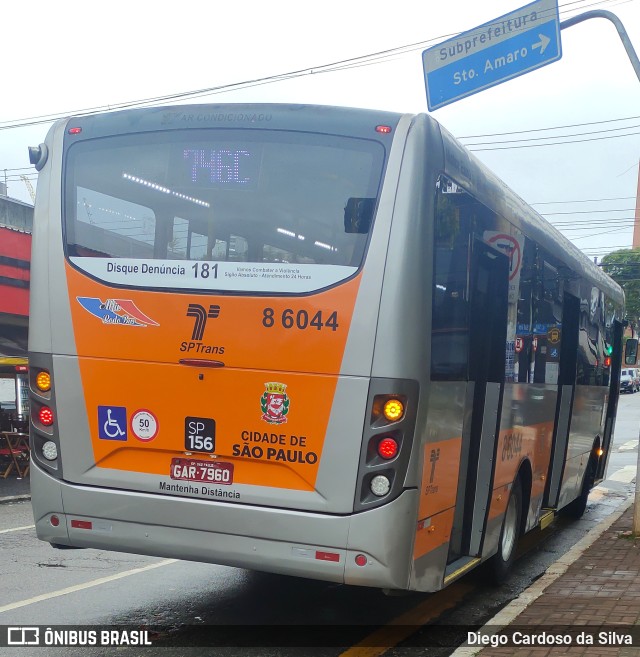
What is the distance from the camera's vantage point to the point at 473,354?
22.1 ft

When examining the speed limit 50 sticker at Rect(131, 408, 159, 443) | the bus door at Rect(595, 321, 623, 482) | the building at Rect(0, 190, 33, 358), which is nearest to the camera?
the speed limit 50 sticker at Rect(131, 408, 159, 443)

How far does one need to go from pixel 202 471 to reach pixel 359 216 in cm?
191

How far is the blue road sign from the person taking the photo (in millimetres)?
9305

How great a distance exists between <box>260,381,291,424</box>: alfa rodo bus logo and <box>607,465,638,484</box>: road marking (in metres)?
13.7

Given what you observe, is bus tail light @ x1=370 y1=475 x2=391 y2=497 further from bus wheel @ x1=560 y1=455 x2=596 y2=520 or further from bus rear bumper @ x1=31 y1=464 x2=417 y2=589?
bus wheel @ x1=560 y1=455 x2=596 y2=520

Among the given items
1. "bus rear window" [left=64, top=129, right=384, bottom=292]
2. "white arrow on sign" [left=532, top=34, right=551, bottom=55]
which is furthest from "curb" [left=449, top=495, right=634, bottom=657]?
"white arrow on sign" [left=532, top=34, right=551, bottom=55]

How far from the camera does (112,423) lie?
6105 millimetres

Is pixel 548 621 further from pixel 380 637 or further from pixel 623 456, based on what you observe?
pixel 623 456

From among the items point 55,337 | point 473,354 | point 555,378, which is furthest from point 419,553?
point 555,378

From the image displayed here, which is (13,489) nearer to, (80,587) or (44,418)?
(80,587)

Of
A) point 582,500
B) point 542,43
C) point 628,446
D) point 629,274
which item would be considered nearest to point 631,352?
point 582,500

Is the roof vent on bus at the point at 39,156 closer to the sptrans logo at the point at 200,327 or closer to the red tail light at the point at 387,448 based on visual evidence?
the sptrans logo at the point at 200,327

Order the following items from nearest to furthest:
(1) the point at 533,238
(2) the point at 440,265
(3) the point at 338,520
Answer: (3) the point at 338,520 → (2) the point at 440,265 → (1) the point at 533,238

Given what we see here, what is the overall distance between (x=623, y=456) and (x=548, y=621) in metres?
17.4
